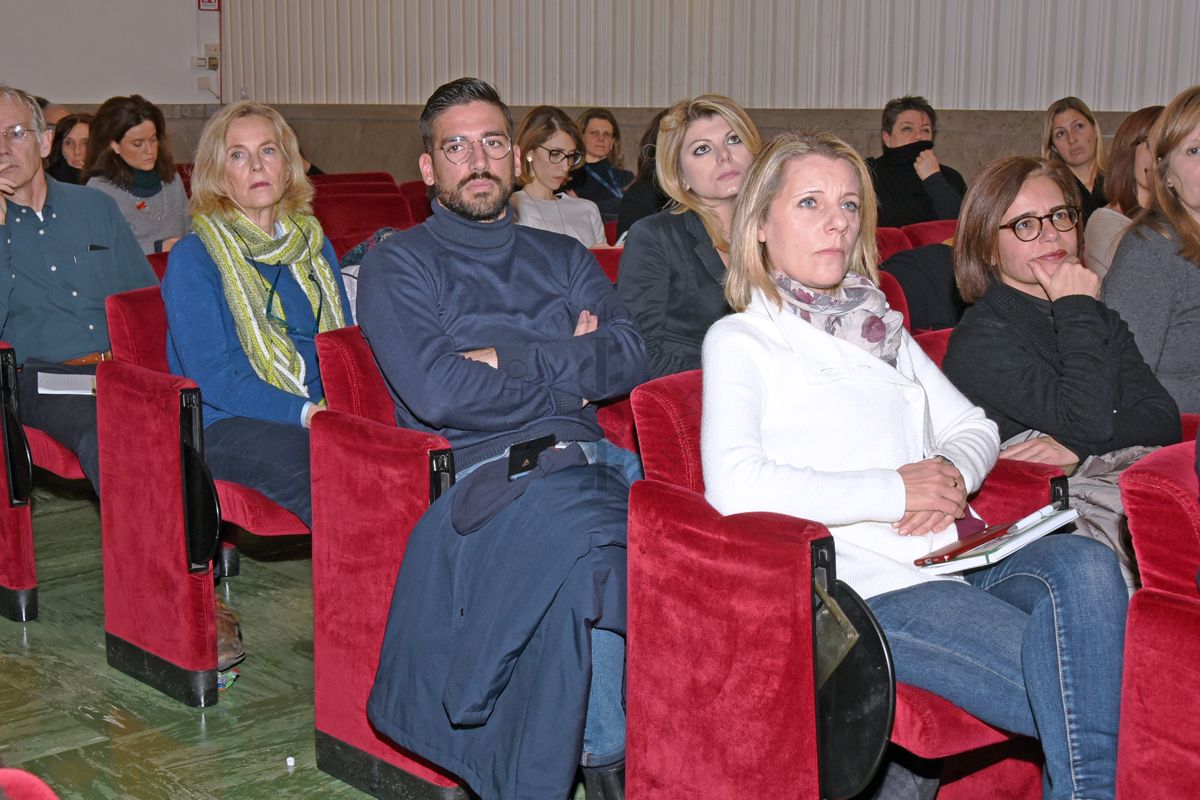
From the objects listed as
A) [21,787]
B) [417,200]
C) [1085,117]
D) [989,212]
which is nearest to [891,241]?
[989,212]

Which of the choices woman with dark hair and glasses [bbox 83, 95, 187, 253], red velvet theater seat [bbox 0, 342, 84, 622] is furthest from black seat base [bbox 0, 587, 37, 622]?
woman with dark hair and glasses [bbox 83, 95, 187, 253]

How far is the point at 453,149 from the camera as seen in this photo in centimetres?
297

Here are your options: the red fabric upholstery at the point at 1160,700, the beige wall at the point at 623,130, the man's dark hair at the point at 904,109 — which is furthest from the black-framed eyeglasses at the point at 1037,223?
the beige wall at the point at 623,130

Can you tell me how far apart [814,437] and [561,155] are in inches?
152

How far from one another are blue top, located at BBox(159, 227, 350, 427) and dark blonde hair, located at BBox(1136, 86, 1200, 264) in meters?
2.04

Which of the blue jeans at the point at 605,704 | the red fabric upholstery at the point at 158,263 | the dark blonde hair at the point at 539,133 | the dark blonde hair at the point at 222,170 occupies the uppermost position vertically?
the dark blonde hair at the point at 539,133

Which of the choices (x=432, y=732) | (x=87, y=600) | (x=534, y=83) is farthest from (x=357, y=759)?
(x=534, y=83)

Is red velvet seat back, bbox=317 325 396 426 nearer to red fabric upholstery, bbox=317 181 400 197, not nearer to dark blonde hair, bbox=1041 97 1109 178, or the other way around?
dark blonde hair, bbox=1041 97 1109 178

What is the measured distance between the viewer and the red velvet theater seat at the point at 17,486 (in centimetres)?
363

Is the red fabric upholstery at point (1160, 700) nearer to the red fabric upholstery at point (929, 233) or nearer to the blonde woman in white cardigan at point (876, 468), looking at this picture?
the blonde woman in white cardigan at point (876, 468)

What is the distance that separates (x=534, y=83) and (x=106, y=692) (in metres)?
7.59

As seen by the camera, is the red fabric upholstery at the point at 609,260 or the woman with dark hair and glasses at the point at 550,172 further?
the woman with dark hair and glasses at the point at 550,172

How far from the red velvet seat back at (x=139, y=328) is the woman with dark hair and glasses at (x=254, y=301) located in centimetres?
5

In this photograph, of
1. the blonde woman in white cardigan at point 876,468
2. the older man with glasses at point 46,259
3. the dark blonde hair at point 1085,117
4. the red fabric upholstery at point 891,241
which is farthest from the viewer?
the dark blonde hair at point 1085,117
